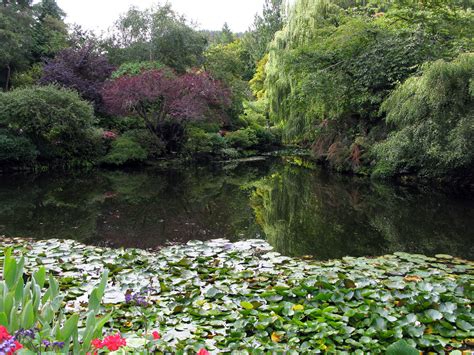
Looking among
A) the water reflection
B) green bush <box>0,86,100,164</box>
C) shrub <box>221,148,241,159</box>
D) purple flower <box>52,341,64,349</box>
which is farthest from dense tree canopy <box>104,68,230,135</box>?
purple flower <box>52,341,64,349</box>

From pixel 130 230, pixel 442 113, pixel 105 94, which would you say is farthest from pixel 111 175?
pixel 442 113

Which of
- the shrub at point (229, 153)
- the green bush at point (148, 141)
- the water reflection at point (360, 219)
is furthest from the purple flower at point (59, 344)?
the shrub at point (229, 153)

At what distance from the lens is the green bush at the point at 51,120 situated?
13.0 metres

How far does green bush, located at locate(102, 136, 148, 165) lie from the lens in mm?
15203

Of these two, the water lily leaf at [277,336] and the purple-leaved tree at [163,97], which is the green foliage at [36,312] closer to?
the water lily leaf at [277,336]

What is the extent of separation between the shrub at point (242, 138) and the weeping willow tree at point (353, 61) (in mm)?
4184

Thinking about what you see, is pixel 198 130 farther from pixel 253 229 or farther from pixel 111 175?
pixel 253 229

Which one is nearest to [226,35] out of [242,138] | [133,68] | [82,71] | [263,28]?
[263,28]

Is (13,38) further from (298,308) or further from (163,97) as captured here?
(298,308)

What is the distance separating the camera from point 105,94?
1573 centimetres

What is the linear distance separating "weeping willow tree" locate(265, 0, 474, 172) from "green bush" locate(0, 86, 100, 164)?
720cm

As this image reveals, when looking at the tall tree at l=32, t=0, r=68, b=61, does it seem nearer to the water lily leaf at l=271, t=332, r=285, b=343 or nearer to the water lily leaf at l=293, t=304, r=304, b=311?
the water lily leaf at l=293, t=304, r=304, b=311

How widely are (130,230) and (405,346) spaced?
568cm

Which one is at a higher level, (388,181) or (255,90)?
(255,90)
